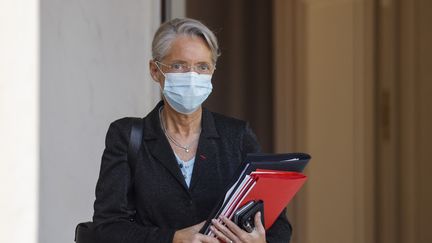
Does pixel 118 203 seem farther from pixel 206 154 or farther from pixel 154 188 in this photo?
pixel 206 154

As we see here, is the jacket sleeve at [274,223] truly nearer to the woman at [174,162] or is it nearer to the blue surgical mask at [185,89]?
the woman at [174,162]

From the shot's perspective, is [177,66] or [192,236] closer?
[192,236]

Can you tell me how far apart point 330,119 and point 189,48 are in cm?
305

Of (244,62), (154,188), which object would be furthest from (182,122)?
(244,62)

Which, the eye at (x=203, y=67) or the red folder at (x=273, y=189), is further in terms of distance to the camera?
the eye at (x=203, y=67)

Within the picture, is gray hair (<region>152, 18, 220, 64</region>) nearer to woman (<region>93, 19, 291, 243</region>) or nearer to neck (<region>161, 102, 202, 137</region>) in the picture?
woman (<region>93, 19, 291, 243</region>)

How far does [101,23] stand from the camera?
13.4ft

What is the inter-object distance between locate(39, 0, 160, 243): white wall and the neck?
170 centimetres

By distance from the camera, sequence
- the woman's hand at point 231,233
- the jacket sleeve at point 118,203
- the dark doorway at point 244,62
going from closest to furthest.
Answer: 1. the woman's hand at point 231,233
2. the jacket sleeve at point 118,203
3. the dark doorway at point 244,62

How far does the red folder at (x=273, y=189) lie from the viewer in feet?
6.11

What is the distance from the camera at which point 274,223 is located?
6.89ft
